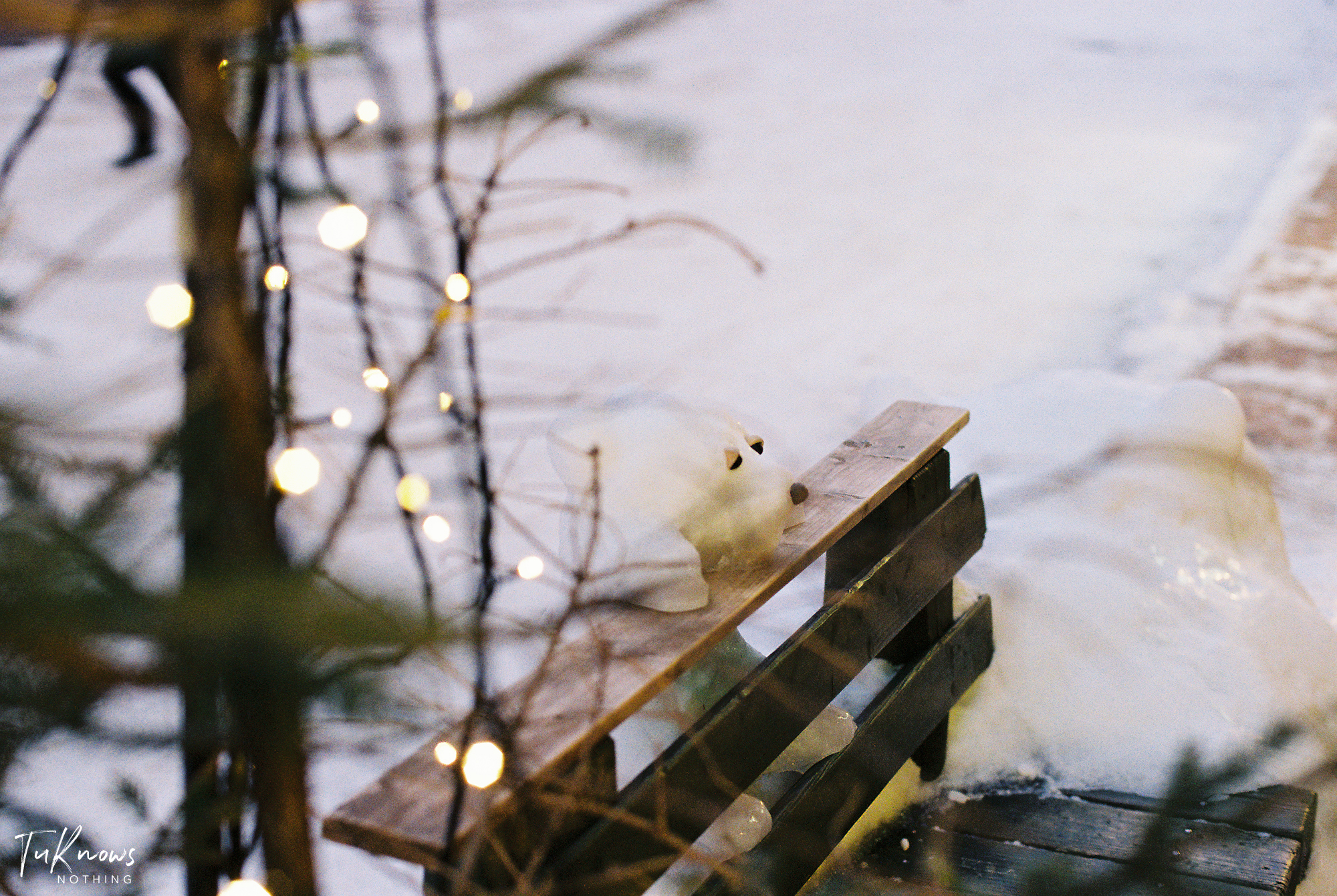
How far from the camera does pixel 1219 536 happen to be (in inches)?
96.7

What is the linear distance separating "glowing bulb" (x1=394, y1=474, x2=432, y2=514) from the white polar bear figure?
18.4 inches

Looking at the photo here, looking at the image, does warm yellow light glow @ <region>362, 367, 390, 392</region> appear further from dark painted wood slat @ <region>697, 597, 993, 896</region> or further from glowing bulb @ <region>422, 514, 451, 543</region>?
dark painted wood slat @ <region>697, 597, 993, 896</region>

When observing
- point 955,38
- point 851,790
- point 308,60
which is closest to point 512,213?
point 851,790

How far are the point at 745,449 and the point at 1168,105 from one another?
28.1 ft

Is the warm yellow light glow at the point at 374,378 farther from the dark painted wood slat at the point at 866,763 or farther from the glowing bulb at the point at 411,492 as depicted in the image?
the dark painted wood slat at the point at 866,763

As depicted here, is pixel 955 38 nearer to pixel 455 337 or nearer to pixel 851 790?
pixel 455 337

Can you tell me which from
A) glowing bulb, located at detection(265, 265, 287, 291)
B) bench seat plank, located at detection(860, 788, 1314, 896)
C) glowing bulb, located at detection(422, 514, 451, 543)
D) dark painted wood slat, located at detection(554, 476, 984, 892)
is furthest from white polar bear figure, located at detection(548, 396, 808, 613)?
bench seat plank, located at detection(860, 788, 1314, 896)

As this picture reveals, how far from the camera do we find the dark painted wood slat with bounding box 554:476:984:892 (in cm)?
129

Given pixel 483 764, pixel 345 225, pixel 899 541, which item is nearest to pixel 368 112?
pixel 345 225

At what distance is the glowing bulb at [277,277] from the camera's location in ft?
2.63

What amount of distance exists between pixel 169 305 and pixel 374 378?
0.26m

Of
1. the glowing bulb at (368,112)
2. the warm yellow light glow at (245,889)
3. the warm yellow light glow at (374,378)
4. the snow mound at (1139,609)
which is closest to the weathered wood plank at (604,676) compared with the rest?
the warm yellow light glow at (245,889)

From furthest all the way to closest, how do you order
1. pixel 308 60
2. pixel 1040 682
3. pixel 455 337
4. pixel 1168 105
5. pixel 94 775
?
pixel 1168 105 < pixel 455 337 < pixel 94 775 < pixel 1040 682 < pixel 308 60

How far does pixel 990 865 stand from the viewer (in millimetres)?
1906
